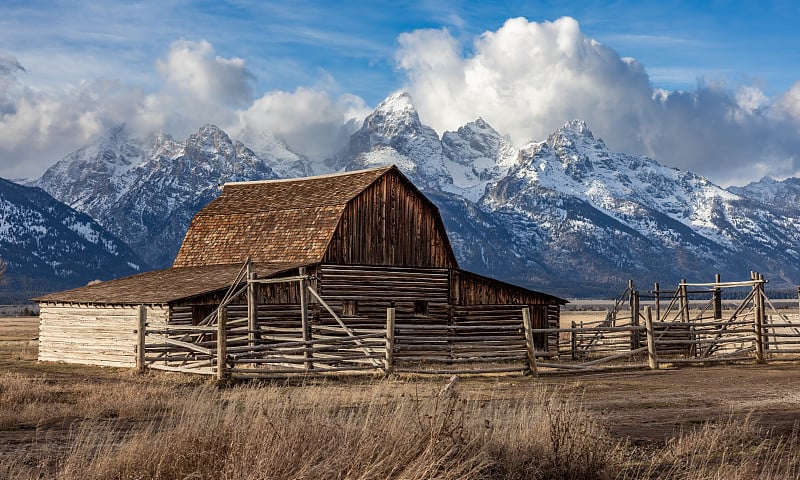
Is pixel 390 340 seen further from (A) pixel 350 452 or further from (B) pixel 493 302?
(A) pixel 350 452

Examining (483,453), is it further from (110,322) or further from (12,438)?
(110,322)

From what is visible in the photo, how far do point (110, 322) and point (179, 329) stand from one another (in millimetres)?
6795

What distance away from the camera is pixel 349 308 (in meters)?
33.6

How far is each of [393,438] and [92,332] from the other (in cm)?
2455

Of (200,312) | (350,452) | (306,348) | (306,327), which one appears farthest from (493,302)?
(350,452)

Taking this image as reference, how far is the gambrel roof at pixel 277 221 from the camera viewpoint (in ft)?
112

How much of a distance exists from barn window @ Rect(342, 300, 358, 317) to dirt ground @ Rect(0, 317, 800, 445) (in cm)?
841

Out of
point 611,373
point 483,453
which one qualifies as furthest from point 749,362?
point 483,453

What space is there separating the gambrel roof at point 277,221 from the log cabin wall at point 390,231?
10.2 inches

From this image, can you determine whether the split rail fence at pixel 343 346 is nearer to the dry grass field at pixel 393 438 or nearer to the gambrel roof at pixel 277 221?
the gambrel roof at pixel 277 221

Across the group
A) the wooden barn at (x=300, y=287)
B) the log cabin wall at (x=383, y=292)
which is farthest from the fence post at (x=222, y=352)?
the log cabin wall at (x=383, y=292)

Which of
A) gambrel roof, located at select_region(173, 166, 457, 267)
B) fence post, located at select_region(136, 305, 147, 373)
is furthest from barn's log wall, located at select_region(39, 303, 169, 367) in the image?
gambrel roof, located at select_region(173, 166, 457, 267)

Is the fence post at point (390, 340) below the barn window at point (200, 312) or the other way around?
below

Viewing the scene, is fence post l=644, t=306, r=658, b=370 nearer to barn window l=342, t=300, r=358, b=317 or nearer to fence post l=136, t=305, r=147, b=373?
barn window l=342, t=300, r=358, b=317
